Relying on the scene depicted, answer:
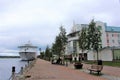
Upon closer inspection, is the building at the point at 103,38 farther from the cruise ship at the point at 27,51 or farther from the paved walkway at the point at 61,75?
the paved walkway at the point at 61,75

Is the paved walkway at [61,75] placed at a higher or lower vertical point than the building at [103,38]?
lower

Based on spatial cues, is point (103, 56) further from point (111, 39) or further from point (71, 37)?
point (71, 37)

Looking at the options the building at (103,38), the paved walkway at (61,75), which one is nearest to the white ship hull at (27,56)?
the building at (103,38)

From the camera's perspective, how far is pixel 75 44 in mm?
100312

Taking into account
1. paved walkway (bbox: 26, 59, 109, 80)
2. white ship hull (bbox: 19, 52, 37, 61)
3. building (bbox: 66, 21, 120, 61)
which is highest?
building (bbox: 66, 21, 120, 61)

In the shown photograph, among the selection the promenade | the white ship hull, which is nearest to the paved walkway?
the promenade

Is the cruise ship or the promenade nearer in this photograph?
the promenade

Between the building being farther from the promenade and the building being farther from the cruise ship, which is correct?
the promenade

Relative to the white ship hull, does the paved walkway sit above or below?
below

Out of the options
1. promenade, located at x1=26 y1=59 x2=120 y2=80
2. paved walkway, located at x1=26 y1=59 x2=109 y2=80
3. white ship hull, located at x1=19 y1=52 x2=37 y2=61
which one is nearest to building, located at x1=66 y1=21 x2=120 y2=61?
white ship hull, located at x1=19 y1=52 x2=37 y2=61

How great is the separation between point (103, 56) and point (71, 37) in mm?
33201

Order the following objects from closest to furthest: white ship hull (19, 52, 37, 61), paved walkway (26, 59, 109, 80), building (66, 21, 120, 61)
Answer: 1. paved walkway (26, 59, 109, 80)
2. building (66, 21, 120, 61)
3. white ship hull (19, 52, 37, 61)

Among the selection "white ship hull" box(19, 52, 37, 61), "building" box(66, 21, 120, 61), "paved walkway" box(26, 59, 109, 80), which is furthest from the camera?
"white ship hull" box(19, 52, 37, 61)

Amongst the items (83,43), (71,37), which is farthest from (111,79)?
(71,37)
